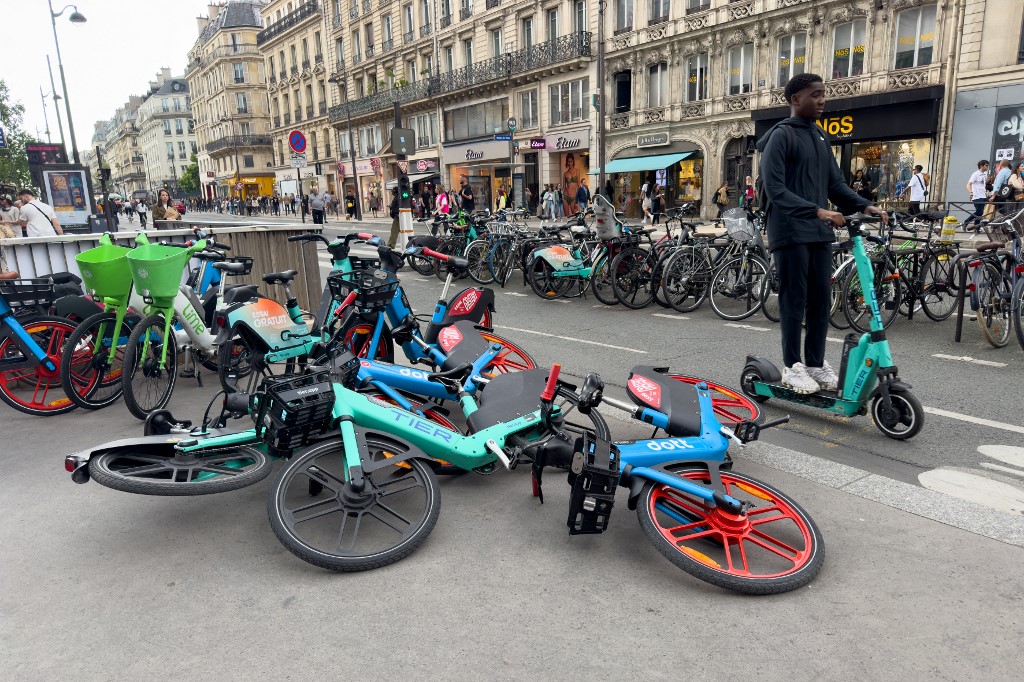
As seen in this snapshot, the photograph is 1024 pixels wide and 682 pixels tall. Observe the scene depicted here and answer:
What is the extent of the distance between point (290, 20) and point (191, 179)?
4575cm

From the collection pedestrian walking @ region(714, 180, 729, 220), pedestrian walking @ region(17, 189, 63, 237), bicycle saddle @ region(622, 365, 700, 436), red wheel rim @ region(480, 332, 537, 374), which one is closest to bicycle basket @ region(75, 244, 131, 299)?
red wheel rim @ region(480, 332, 537, 374)

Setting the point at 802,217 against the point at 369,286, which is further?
the point at 369,286

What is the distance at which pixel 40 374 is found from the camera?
503 centimetres

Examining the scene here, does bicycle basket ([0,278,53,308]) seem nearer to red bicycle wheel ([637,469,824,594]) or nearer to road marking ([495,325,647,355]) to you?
road marking ([495,325,647,355])

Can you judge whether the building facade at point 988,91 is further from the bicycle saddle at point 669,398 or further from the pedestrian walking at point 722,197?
the bicycle saddle at point 669,398

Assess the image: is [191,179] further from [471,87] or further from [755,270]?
[755,270]

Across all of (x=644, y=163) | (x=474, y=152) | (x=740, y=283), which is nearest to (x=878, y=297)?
(x=740, y=283)

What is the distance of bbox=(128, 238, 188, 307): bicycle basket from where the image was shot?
4572mm

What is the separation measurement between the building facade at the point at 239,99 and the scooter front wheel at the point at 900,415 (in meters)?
74.7

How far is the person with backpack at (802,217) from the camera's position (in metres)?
4.26

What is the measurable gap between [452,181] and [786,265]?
38702 millimetres

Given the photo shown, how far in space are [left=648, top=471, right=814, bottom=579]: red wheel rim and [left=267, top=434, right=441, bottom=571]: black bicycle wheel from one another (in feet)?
3.32

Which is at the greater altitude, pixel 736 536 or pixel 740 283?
pixel 740 283

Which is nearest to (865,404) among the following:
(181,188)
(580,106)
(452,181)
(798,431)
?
(798,431)
